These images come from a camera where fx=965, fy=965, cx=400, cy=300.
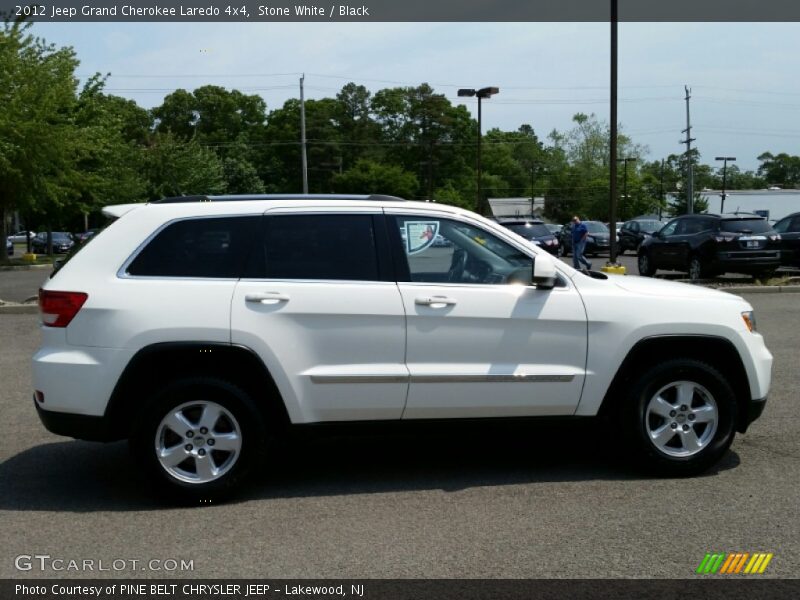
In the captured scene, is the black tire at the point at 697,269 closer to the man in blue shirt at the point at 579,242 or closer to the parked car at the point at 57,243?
the man in blue shirt at the point at 579,242

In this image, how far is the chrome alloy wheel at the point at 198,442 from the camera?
18.4ft

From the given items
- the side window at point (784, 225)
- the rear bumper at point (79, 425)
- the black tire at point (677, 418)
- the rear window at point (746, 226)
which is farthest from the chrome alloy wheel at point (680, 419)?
the side window at point (784, 225)

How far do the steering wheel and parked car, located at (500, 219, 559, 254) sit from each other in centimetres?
2723

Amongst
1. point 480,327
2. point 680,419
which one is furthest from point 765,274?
point 480,327

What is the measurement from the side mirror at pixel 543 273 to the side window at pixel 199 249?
1730 mm

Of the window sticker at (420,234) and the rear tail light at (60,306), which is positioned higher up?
the window sticker at (420,234)

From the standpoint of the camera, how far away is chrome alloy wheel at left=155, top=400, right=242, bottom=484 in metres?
5.61

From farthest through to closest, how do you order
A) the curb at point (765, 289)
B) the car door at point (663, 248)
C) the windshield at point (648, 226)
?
the windshield at point (648, 226)
the car door at point (663, 248)
the curb at point (765, 289)

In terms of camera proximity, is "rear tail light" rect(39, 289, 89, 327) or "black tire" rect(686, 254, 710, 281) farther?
"black tire" rect(686, 254, 710, 281)

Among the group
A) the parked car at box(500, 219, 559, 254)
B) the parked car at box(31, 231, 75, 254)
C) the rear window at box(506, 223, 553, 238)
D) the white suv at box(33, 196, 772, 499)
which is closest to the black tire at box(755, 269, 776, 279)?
the parked car at box(500, 219, 559, 254)

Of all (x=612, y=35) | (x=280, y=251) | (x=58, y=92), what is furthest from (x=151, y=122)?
(x=280, y=251)

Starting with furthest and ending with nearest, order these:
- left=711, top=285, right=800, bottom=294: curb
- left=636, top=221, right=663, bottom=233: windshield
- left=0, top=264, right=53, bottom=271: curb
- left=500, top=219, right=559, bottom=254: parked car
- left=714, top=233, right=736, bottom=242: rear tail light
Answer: left=636, top=221, right=663, bottom=233: windshield < left=0, top=264, right=53, bottom=271: curb < left=500, top=219, right=559, bottom=254: parked car < left=714, top=233, right=736, bottom=242: rear tail light < left=711, top=285, right=800, bottom=294: curb
